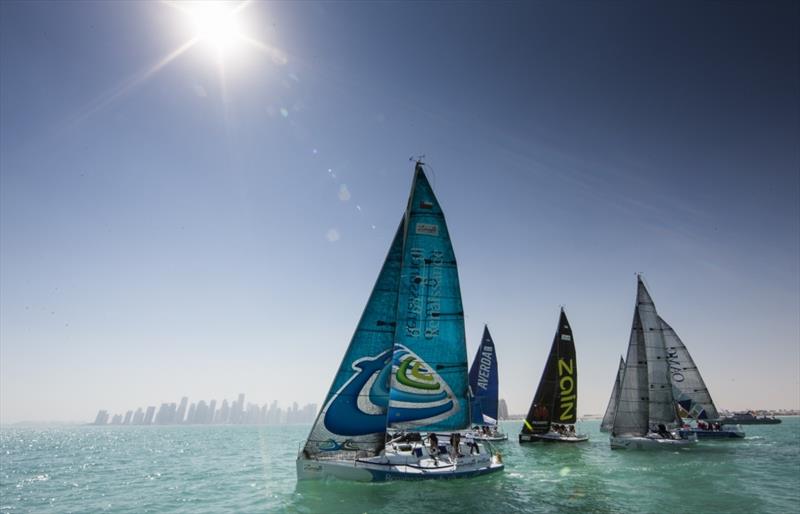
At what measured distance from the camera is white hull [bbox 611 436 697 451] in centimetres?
3322

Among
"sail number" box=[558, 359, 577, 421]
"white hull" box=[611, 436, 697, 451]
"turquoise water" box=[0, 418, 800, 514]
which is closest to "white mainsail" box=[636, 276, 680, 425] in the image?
"white hull" box=[611, 436, 697, 451]

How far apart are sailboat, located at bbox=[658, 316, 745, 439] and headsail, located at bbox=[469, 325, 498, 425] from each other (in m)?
22.6

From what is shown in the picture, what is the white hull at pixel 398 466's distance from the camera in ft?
57.1

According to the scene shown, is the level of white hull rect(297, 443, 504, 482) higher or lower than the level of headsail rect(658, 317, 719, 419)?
lower

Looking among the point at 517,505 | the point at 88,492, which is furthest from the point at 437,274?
the point at 88,492

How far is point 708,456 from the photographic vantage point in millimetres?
31781

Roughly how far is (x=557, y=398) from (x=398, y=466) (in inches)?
1060

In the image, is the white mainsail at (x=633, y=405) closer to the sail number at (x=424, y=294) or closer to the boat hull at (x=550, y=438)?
the boat hull at (x=550, y=438)

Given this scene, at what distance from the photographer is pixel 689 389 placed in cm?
4962

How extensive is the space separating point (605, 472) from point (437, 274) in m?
16.6

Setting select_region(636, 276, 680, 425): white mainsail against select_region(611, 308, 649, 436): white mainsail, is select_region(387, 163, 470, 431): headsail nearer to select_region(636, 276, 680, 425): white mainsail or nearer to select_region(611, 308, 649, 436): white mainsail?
select_region(611, 308, 649, 436): white mainsail

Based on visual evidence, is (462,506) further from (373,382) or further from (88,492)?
(88,492)

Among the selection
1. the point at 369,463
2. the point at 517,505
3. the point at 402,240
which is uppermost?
the point at 402,240

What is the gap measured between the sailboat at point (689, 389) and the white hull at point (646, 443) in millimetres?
16279
